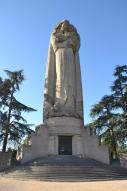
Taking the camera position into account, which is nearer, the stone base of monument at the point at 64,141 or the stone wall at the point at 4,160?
the stone wall at the point at 4,160

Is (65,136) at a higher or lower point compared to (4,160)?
higher

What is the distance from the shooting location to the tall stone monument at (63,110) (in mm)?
21469

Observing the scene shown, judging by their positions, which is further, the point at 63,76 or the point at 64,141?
the point at 63,76

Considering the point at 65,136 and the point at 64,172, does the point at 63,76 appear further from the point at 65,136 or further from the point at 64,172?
the point at 64,172

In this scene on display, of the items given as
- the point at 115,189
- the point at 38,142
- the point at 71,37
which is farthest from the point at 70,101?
the point at 115,189

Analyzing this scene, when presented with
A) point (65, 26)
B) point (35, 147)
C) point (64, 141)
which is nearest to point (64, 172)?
point (35, 147)

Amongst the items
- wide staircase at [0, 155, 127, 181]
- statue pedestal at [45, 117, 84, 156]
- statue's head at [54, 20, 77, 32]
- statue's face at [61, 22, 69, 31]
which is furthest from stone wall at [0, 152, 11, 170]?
statue's face at [61, 22, 69, 31]

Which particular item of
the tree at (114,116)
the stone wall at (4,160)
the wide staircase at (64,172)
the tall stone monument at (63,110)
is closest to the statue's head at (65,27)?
the tall stone monument at (63,110)

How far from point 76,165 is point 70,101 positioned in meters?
7.94

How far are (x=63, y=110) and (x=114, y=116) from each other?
5.92 m

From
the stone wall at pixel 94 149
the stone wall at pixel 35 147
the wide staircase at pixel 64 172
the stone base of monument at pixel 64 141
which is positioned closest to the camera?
the wide staircase at pixel 64 172

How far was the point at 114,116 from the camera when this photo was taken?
2603cm

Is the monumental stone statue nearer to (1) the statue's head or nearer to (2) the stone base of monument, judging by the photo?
(1) the statue's head

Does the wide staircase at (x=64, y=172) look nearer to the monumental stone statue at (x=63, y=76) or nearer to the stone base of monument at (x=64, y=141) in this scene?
the stone base of monument at (x=64, y=141)
